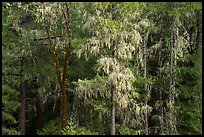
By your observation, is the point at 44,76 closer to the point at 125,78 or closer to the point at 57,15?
the point at 57,15

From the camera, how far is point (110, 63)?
34.5ft

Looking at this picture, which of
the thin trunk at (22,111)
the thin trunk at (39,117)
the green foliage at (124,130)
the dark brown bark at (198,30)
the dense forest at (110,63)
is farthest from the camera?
the thin trunk at (39,117)

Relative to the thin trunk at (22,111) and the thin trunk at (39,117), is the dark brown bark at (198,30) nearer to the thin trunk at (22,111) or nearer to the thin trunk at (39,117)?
the thin trunk at (22,111)

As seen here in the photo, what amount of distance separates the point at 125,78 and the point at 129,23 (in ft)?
5.34

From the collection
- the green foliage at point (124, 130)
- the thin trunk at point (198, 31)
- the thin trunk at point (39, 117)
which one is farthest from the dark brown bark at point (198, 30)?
the thin trunk at point (39, 117)

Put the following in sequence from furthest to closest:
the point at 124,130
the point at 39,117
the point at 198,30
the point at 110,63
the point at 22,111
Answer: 1. the point at 39,117
2. the point at 22,111
3. the point at 198,30
4. the point at 124,130
5. the point at 110,63

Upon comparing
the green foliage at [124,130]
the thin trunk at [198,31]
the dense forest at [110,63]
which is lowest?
the green foliage at [124,130]

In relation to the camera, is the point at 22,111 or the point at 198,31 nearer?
the point at 198,31

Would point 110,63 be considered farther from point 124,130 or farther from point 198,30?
point 198,30

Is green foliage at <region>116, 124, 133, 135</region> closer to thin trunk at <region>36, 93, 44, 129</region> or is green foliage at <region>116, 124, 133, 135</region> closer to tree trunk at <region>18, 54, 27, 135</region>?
tree trunk at <region>18, 54, 27, 135</region>

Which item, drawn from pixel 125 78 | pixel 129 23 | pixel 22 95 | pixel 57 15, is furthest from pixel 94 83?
pixel 22 95

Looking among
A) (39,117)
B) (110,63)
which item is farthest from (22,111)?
(110,63)

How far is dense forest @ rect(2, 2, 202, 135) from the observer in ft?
35.0

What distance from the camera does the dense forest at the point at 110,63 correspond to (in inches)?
420
